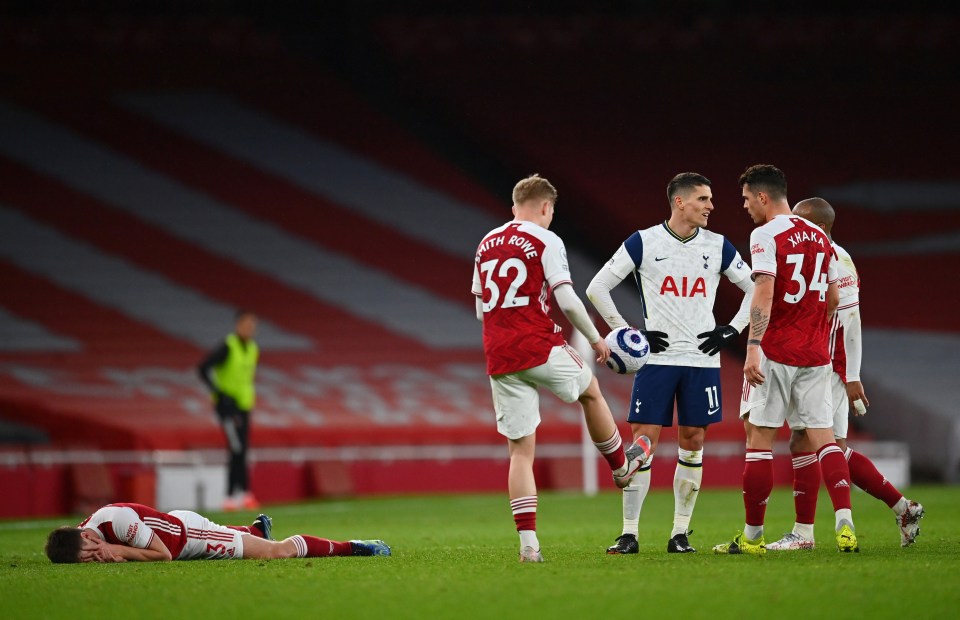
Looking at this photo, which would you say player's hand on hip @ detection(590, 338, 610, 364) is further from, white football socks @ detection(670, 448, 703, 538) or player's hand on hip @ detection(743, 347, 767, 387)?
white football socks @ detection(670, 448, 703, 538)

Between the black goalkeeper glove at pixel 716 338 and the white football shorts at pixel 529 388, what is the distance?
0.87m

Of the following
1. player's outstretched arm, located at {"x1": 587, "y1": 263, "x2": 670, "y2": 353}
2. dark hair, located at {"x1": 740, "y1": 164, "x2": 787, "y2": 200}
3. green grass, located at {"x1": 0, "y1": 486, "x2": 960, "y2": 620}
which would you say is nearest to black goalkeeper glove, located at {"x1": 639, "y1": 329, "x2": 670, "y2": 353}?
player's outstretched arm, located at {"x1": 587, "y1": 263, "x2": 670, "y2": 353}

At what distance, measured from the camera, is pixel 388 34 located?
25281 millimetres

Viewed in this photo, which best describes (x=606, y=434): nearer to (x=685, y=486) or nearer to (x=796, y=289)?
(x=685, y=486)

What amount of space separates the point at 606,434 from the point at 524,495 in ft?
1.91

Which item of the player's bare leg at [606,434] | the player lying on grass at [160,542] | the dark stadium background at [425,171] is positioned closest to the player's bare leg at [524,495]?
the player's bare leg at [606,434]

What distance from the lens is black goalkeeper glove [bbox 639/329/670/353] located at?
7.52 metres

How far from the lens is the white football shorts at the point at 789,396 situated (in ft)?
24.3

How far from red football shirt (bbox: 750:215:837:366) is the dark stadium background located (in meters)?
11.9

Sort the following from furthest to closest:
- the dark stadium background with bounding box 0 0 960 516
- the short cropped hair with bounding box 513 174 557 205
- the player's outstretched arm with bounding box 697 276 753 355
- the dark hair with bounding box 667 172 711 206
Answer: the dark stadium background with bounding box 0 0 960 516 → the dark hair with bounding box 667 172 711 206 → the player's outstretched arm with bounding box 697 276 753 355 → the short cropped hair with bounding box 513 174 557 205

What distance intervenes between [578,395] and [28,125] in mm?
19543

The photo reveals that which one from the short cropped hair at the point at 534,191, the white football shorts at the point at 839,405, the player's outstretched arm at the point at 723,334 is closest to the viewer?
the short cropped hair at the point at 534,191

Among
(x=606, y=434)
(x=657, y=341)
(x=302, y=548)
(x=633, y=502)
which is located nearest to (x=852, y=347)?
(x=657, y=341)

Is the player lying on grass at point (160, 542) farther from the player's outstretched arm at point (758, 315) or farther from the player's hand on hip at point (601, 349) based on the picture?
the player's outstretched arm at point (758, 315)
